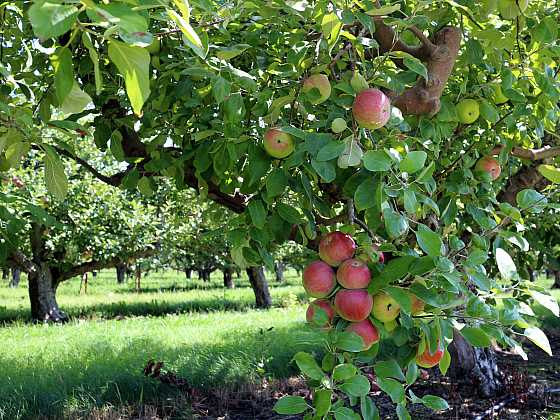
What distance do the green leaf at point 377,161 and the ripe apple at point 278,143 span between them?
356 mm

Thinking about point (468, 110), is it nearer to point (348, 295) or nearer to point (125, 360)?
point (348, 295)

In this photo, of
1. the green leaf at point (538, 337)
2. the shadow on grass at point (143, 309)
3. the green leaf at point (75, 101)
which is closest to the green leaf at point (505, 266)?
the green leaf at point (538, 337)

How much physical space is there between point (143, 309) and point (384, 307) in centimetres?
1266

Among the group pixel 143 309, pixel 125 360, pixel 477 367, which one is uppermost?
pixel 125 360

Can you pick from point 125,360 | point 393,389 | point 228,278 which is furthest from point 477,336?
point 228,278

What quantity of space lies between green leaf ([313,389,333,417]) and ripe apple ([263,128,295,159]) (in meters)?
0.64

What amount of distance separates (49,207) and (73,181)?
1.24 meters

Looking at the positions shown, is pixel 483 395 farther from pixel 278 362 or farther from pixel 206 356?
pixel 206 356

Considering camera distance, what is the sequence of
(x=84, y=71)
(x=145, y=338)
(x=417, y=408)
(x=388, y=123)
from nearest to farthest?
(x=388, y=123) → (x=84, y=71) → (x=417, y=408) → (x=145, y=338)

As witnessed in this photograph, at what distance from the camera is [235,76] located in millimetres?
1565

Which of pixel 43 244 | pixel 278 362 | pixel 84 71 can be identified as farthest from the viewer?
pixel 43 244

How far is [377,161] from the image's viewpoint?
118cm

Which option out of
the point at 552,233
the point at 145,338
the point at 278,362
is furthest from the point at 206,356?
the point at 552,233

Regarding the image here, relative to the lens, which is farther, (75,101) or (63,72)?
(75,101)
